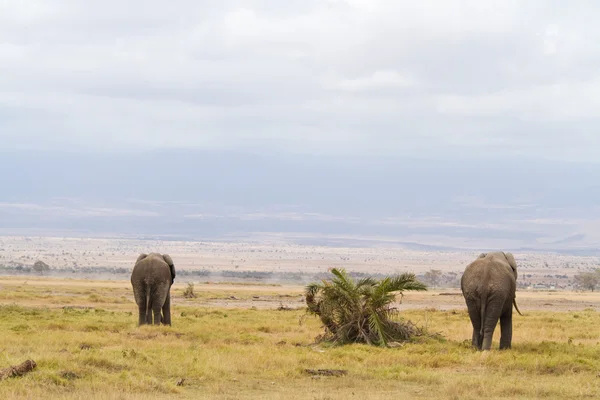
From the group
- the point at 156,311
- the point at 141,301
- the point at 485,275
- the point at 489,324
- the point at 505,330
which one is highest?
the point at 485,275

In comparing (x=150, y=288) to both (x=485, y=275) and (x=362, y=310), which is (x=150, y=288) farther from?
(x=485, y=275)

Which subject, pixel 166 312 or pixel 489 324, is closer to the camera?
pixel 489 324

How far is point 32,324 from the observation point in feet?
98.5

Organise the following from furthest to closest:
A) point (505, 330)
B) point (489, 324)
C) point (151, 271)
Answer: point (151, 271) < point (505, 330) < point (489, 324)

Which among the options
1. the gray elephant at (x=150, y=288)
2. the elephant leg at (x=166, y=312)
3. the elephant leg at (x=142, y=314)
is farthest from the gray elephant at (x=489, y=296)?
the elephant leg at (x=142, y=314)

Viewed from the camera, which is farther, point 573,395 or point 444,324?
point 444,324

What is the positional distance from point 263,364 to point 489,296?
6374 mm

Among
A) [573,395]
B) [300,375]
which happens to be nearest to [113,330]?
[300,375]

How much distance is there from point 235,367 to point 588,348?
10.2 metres

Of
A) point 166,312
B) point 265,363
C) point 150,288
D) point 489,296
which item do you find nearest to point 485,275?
point 489,296

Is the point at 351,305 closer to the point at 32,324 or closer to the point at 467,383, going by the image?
the point at 467,383

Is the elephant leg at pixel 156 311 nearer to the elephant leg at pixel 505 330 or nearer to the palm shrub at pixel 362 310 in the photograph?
the palm shrub at pixel 362 310

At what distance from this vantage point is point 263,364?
21.5 metres

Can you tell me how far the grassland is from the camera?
711 inches
